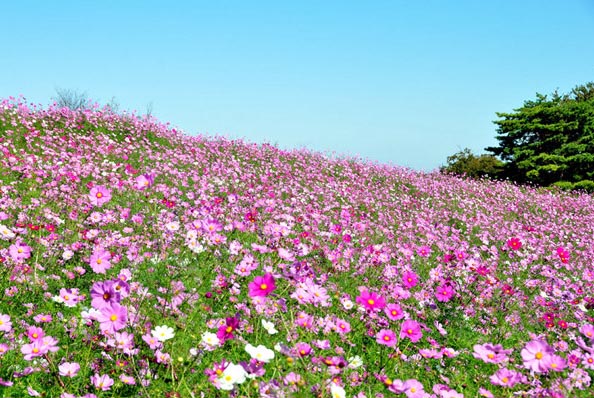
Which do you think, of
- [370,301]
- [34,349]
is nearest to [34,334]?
[34,349]

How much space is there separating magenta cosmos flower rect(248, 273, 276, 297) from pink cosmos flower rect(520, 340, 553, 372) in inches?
40.0

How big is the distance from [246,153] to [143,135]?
2.80 m

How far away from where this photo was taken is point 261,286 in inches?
84.3

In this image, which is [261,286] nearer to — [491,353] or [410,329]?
[410,329]

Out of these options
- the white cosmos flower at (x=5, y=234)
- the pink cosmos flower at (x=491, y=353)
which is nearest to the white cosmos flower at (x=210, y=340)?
the pink cosmos flower at (x=491, y=353)

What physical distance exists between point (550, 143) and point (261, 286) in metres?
30.3

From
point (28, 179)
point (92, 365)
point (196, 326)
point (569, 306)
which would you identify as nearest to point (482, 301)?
point (569, 306)

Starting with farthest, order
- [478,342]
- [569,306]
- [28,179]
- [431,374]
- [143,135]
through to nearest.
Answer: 1. [143,135]
2. [28,179]
3. [569,306]
4. [478,342]
5. [431,374]

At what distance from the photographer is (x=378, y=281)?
191 inches

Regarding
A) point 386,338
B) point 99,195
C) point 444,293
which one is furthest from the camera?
point 444,293

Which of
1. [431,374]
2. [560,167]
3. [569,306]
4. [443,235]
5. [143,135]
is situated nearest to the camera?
[431,374]

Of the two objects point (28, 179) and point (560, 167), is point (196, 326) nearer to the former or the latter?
point (28, 179)

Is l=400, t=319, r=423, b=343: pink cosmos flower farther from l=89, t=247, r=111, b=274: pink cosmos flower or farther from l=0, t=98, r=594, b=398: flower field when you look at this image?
l=89, t=247, r=111, b=274: pink cosmos flower

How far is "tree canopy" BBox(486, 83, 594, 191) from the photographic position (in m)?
27.2
